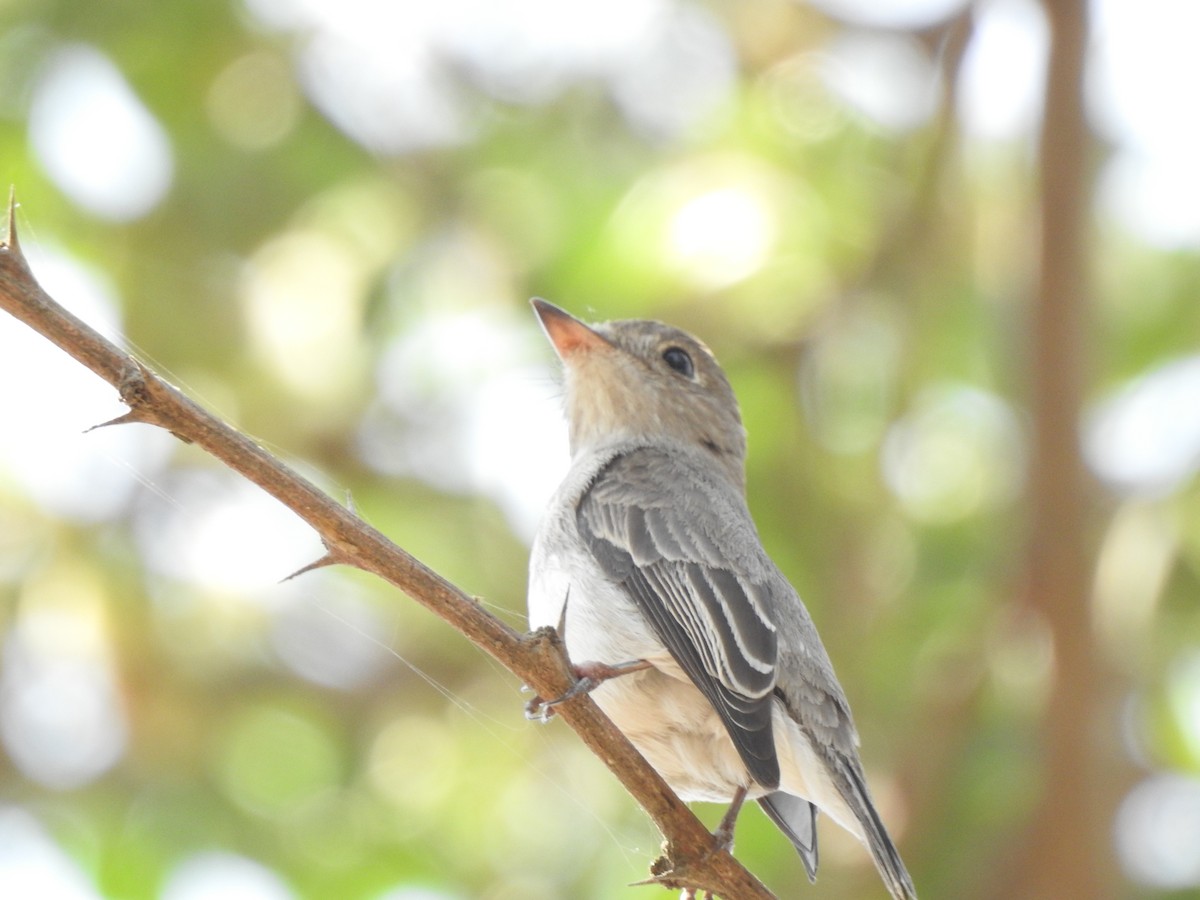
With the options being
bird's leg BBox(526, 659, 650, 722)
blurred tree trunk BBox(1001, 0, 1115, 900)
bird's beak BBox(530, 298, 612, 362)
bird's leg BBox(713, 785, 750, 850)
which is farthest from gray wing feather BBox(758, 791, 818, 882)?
bird's beak BBox(530, 298, 612, 362)

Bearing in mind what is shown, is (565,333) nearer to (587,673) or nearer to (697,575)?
(697,575)

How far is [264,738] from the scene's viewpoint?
615 cm

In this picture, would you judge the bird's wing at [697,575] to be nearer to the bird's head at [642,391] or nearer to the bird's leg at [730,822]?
the bird's leg at [730,822]

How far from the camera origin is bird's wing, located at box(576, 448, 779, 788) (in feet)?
11.1

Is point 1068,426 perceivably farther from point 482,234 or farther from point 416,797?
point 416,797

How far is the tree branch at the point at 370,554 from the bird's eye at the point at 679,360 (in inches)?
101

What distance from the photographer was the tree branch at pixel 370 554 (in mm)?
2301

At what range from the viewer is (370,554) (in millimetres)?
2471

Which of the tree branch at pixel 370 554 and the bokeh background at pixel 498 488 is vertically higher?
the bokeh background at pixel 498 488

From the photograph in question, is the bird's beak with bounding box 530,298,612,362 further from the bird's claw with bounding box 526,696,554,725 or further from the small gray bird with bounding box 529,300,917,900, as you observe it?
the bird's claw with bounding box 526,696,554,725

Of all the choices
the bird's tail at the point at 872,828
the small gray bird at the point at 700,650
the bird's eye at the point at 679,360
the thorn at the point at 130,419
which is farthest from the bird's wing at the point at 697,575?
the thorn at the point at 130,419

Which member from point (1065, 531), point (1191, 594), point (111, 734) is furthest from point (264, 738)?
point (1191, 594)

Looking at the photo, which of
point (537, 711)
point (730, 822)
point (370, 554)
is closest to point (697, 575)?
point (730, 822)

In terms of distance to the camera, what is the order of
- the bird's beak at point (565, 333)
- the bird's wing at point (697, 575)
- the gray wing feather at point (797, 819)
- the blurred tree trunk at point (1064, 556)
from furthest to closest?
the blurred tree trunk at point (1064, 556), the bird's beak at point (565, 333), the gray wing feather at point (797, 819), the bird's wing at point (697, 575)
